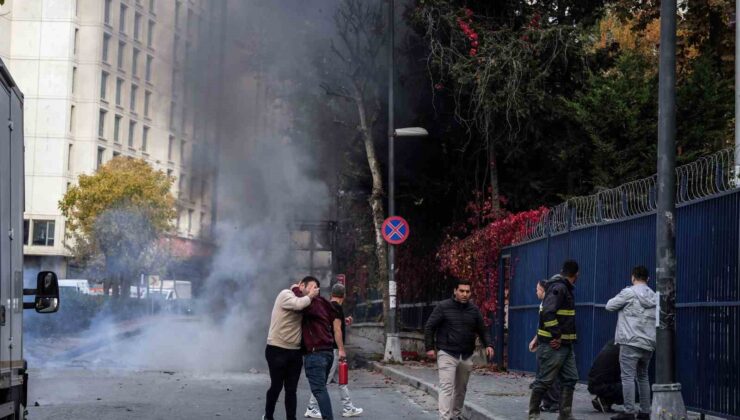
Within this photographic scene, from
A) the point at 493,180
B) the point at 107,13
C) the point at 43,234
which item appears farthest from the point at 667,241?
the point at 43,234

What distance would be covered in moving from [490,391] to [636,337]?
15.3ft

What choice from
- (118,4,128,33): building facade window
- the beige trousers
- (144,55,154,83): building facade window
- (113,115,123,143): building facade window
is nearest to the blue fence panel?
the beige trousers

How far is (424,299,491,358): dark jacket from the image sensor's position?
11.1 meters

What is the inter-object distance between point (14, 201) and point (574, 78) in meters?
17.1

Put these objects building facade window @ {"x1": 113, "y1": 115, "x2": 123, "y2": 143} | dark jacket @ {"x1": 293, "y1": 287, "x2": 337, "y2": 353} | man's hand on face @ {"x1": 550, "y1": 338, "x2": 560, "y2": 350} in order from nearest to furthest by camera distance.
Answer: man's hand on face @ {"x1": 550, "y1": 338, "x2": 560, "y2": 350}
dark jacket @ {"x1": 293, "y1": 287, "x2": 337, "y2": 353}
building facade window @ {"x1": 113, "y1": 115, "x2": 123, "y2": 143}

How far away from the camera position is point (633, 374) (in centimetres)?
1146

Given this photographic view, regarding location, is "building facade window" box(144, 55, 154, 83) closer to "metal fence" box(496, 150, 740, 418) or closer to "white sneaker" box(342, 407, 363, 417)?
"metal fence" box(496, 150, 740, 418)

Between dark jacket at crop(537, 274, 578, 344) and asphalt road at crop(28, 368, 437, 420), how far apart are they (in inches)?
126

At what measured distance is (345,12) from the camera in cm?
2591

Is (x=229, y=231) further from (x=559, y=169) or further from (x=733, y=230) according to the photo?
(x=733, y=230)

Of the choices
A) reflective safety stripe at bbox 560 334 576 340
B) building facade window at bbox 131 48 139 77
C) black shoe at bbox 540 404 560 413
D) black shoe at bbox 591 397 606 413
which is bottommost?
black shoe at bbox 540 404 560 413

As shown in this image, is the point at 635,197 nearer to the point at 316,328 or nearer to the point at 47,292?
the point at 316,328

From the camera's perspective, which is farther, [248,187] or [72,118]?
[72,118]

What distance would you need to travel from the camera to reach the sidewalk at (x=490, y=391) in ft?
41.2
